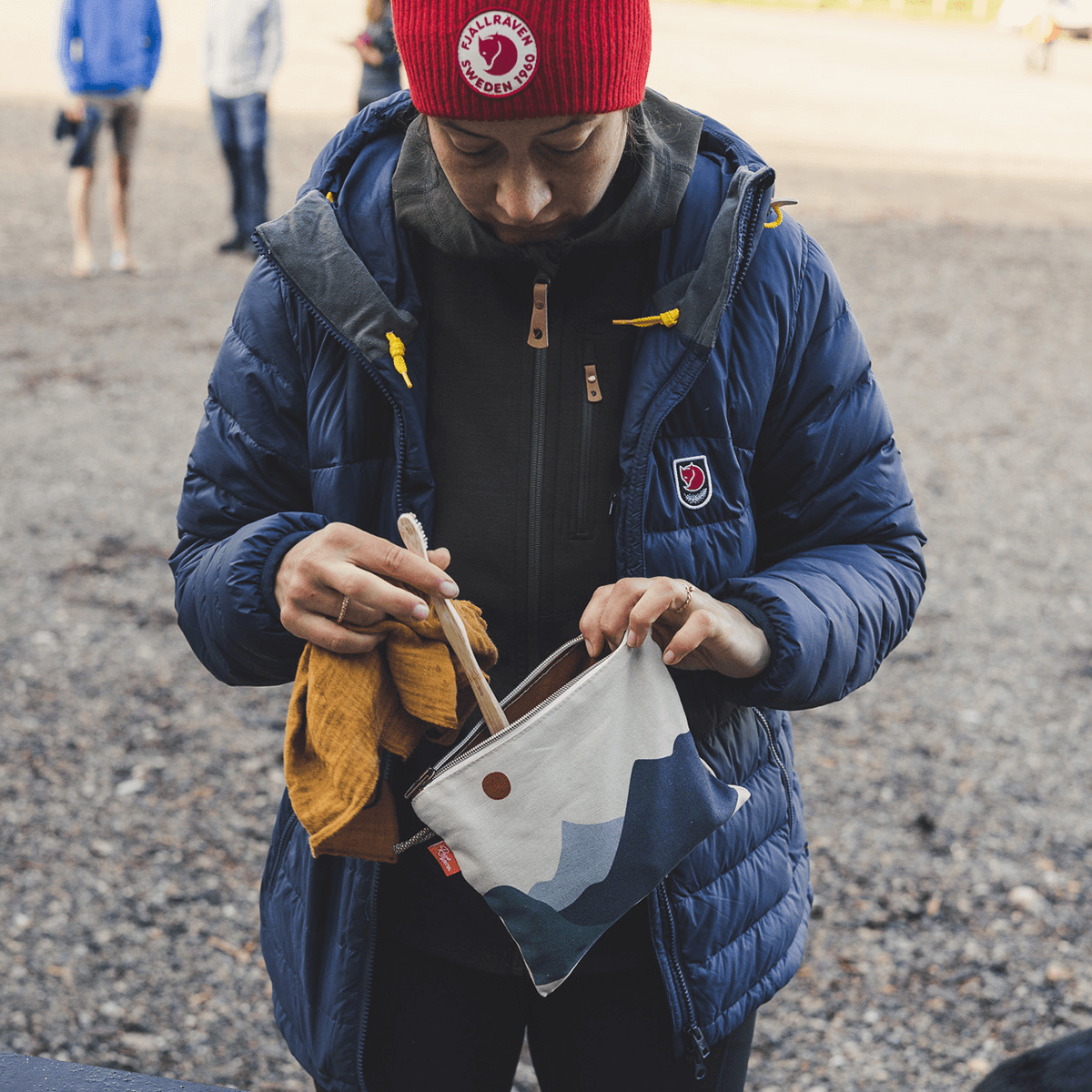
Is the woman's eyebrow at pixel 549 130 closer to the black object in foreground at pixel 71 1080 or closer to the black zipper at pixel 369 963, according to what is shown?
the black zipper at pixel 369 963

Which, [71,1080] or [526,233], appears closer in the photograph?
[71,1080]

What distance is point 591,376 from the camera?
153 cm

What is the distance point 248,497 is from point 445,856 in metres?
0.53

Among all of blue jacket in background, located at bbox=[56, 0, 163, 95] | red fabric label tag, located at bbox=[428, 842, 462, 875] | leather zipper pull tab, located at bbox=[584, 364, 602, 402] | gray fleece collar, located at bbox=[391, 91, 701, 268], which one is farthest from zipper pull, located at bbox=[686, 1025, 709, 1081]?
blue jacket in background, located at bbox=[56, 0, 163, 95]

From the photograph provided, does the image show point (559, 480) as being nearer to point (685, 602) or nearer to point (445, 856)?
point (685, 602)

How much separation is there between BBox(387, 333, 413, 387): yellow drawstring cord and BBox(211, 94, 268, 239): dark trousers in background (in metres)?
7.83

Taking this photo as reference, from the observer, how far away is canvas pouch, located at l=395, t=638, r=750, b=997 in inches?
55.4

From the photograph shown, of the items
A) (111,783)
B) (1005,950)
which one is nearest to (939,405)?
(1005,950)

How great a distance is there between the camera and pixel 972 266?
1042 centimetres

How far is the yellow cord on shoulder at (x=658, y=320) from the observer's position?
1496mm

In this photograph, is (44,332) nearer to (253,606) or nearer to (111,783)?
(111,783)

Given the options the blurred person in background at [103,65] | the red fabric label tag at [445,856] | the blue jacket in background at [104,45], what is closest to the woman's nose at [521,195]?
the red fabric label tag at [445,856]

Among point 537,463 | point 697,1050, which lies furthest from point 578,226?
point 697,1050

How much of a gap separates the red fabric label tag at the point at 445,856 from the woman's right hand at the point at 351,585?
272 mm
